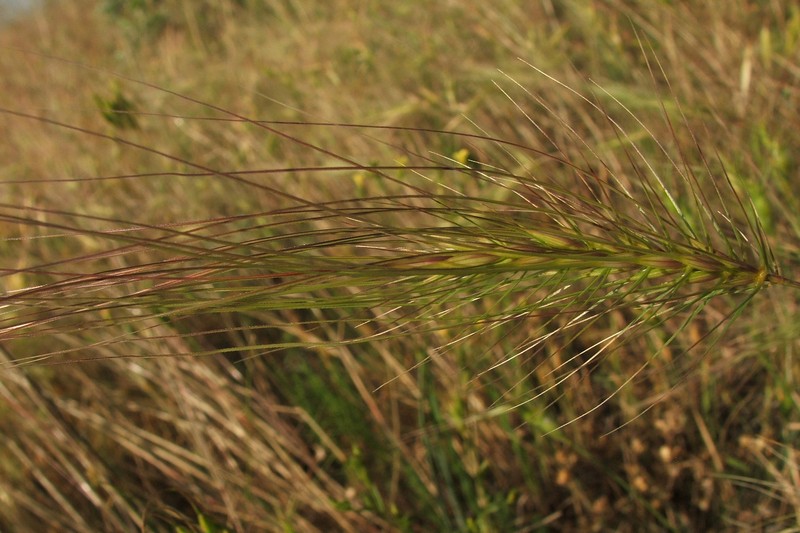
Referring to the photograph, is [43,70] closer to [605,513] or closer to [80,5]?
[80,5]

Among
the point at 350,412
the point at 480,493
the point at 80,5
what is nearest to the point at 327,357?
the point at 350,412

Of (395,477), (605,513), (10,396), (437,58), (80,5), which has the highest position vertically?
(80,5)

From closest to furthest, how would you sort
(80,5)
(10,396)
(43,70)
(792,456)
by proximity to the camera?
(792,456)
(10,396)
(43,70)
(80,5)

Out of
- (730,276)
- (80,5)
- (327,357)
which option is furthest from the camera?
(80,5)

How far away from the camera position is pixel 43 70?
367cm

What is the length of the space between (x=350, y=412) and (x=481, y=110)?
2.96 feet

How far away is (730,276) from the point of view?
67 cm

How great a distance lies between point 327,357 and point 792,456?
98 cm

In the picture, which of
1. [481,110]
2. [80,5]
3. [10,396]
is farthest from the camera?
[80,5]

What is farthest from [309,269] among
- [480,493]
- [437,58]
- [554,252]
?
[437,58]

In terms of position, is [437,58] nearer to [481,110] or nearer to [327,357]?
[481,110]

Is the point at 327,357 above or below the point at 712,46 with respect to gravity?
below

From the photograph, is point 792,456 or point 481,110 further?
point 481,110

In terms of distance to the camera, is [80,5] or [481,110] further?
[80,5]
